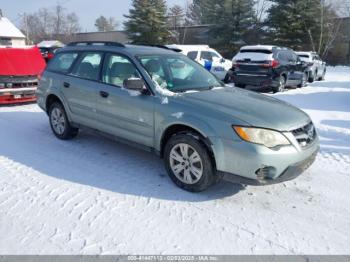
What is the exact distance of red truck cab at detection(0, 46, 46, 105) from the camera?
8281 millimetres

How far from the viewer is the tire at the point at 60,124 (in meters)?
5.58

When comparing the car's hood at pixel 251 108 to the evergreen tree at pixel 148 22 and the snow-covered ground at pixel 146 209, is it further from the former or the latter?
the evergreen tree at pixel 148 22

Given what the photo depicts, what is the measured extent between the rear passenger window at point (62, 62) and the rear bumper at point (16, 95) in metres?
3.01

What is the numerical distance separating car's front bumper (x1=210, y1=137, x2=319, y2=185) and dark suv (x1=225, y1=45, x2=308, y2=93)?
27.3 ft

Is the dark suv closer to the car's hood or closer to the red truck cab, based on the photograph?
the red truck cab

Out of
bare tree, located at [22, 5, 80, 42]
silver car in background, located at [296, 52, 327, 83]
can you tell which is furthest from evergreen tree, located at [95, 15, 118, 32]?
silver car in background, located at [296, 52, 327, 83]

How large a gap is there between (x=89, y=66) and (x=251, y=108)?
105 inches

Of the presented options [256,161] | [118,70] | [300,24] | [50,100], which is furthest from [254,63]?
[300,24]

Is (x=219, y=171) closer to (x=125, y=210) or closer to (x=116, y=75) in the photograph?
(x=125, y=210)

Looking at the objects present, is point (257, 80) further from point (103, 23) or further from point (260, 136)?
point (103, 23)

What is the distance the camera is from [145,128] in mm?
4203

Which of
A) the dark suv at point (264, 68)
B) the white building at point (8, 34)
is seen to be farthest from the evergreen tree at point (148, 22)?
the dark suv at point (264, 68)

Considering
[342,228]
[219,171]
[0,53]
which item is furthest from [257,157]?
[0,53]

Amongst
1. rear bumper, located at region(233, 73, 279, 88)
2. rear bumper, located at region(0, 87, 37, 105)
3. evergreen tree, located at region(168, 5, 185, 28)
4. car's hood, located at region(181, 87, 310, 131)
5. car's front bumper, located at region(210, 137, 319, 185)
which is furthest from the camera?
evergreen tree, located at region(168, 5, 185, 28)
